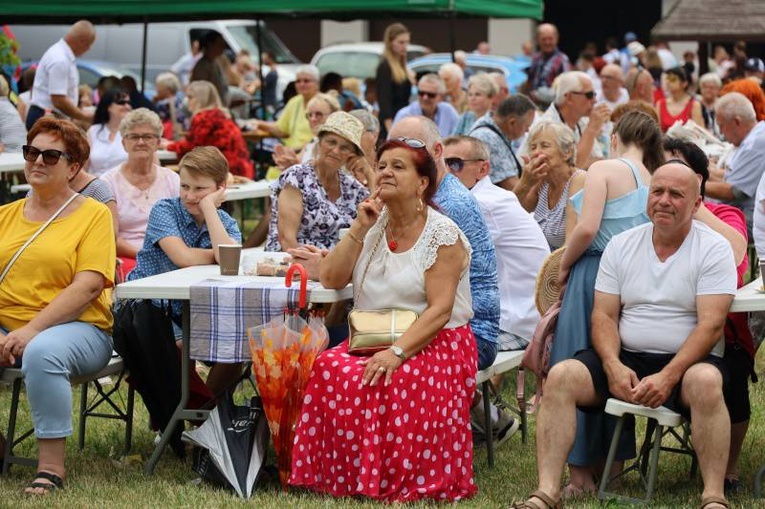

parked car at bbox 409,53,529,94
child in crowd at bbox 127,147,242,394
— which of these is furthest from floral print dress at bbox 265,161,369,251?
parked car at bbox 409,53,529,94

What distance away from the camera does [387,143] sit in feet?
16.5

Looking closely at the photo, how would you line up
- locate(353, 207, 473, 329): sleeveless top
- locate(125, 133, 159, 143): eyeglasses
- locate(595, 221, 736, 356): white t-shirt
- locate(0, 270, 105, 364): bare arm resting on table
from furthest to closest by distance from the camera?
1. locate(125, 133, 159, 143): eyeglasses
2. locate(0, 270, 105, 364): bare arm resting on table
3. locate(353, 207, 473, 329): sleeveless top
4. locate(595, 221, 736, 356): white t-shirt

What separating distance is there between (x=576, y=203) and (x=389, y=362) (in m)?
1.31

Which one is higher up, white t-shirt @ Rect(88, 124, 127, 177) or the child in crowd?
white t-shirt @ Rect(88, 124, 127, 177)

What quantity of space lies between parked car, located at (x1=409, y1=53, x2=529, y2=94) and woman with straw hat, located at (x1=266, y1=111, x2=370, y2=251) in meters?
15.2

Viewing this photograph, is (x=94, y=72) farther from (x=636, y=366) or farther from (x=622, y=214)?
(x=636, y=366)

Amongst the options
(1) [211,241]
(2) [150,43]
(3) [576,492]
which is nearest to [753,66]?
(2) [150,43]

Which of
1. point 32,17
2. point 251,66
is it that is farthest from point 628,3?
point 32,17

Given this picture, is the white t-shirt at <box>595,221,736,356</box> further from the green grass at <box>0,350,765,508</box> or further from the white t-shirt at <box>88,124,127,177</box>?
the white t-shirt at <box>88,124,127,177</box>

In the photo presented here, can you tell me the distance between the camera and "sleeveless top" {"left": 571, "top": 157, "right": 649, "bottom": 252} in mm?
5152

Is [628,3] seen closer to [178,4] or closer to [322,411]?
[178,4]

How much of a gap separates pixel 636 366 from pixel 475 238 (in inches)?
35.8

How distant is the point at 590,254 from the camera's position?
204 inches

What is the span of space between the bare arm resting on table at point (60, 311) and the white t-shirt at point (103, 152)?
173 inches
